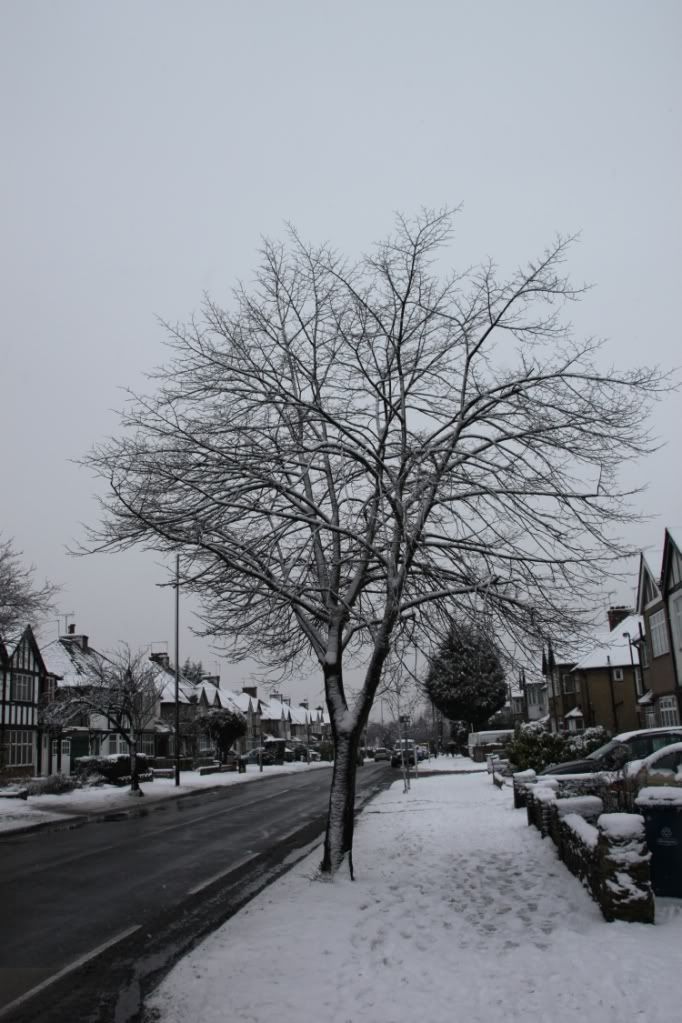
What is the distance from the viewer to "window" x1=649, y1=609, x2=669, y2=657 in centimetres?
3209

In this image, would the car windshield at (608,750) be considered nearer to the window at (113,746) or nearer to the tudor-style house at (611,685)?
the tudor-style house at (611,685)

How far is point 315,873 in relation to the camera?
11328mm

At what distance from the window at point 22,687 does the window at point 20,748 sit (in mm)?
1658

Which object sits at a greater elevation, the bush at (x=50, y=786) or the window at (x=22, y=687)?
the window at (x=22, y=687)

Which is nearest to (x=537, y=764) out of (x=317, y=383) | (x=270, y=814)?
(x=270, y=814)

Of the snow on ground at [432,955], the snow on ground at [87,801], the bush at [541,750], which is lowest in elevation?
the snow on ground at [87,801]

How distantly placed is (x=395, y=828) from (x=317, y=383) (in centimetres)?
927

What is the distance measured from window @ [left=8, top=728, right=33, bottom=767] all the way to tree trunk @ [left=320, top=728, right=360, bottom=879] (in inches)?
1412

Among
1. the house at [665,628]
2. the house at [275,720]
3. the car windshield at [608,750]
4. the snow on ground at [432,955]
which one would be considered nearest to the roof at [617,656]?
the house at [665,628]

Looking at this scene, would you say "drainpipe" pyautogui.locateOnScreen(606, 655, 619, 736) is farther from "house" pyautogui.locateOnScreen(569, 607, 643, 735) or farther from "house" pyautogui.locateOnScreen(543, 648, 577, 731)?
"house" pyautogui.locateOnScreen(543, 648, 577, 731)

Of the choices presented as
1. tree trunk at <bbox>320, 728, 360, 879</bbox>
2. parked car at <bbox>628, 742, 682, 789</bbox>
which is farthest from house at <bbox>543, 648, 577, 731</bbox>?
tree trunk at <bbox>320, 728, 360, 879</bbox>

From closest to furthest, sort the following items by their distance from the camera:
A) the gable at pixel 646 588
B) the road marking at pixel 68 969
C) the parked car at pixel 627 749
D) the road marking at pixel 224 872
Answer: the road marking at pixel 68 969 < the road marking at pixel 224 872 < the parked car at pixel 627 749 < the gable at pixel 646 588

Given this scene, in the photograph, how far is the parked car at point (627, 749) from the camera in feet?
61.9

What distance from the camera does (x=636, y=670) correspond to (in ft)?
164
